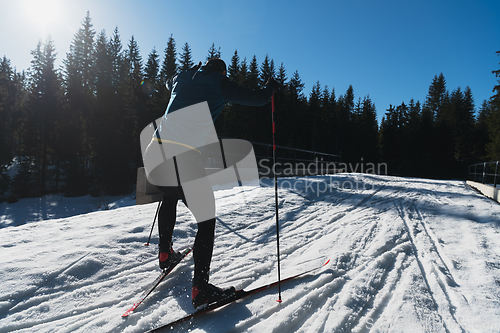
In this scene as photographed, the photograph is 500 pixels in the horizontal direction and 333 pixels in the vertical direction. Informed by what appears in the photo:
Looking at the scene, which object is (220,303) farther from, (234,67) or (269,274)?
(234,67)

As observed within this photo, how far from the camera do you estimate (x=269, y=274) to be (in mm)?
2260

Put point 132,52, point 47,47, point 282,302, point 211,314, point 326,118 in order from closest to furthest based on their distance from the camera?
1. point 211,314
2. point 282,302
3. point 47,47
4. point 132,52
5. point 326,118

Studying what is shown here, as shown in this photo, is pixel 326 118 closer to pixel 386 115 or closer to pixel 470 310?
pixel 386 115

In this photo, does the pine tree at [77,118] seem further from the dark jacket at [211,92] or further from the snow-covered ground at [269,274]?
the dark jacket at [211,92]

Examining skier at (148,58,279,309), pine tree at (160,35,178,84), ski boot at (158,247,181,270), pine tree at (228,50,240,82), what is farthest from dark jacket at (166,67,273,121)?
pine tree at (160,35,178,84)

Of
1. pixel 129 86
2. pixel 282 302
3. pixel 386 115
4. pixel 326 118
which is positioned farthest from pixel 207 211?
pixel 386 115

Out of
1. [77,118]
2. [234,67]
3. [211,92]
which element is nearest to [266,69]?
[234,67]

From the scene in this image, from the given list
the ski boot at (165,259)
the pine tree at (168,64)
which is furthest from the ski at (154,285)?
the pine tree at (168,64)

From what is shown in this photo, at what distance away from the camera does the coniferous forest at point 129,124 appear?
72.9 ft

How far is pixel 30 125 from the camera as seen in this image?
75.4ft

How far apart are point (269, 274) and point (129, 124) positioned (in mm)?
24147

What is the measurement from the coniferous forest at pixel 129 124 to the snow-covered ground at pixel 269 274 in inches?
839

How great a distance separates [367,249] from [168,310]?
2.21 metres

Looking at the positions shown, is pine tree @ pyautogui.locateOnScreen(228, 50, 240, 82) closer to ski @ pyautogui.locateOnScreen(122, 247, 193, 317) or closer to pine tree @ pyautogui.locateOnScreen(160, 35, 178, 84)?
pine tree @ pyautogui.locateOnScreen(160, 35, 178, 84)
